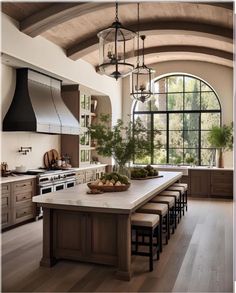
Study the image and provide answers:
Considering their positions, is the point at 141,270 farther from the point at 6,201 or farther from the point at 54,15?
the point at 54,15

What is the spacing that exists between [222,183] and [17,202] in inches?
207

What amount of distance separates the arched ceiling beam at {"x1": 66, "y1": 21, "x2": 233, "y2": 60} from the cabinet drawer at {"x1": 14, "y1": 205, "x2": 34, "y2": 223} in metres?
3.31

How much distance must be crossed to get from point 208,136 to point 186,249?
5.20 metres

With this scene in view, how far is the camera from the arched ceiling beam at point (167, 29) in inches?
252

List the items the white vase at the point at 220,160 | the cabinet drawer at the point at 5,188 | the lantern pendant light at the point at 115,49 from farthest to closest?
the white vase at the point at 220,160, the cabinet drawer at the point at 5,188, the lantern pendant light at the point at 115,49

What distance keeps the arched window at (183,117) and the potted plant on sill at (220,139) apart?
71cm

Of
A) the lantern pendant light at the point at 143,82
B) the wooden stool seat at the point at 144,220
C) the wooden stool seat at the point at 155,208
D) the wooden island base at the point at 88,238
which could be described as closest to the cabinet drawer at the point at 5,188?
the wooden island base at the point at 88,238

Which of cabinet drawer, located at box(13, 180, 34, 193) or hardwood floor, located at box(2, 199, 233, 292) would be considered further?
cabinet drawer, located at box(13, 180, 34, 193)

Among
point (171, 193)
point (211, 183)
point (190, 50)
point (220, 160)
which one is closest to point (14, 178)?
point (171, 193)

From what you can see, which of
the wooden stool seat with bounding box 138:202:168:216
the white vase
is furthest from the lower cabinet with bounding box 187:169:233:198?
the wooden stool seat with bounding box 138:202:168:216

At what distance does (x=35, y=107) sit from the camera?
6020 millimetres

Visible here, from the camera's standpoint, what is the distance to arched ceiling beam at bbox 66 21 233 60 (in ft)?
21.0

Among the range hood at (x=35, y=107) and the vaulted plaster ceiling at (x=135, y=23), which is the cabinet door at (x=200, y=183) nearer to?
the vaulted plaster ceiling at (x=135, y=23)

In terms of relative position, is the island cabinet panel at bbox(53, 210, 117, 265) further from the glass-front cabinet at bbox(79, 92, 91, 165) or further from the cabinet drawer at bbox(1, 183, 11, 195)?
the glass-front cabinet at bbox(79, 92, 91, 165)
